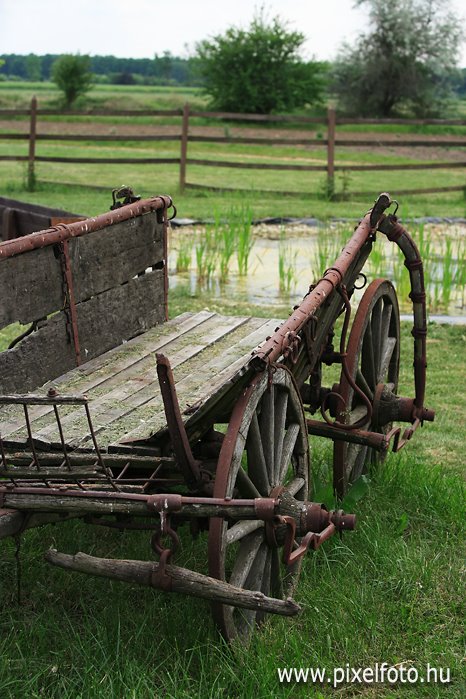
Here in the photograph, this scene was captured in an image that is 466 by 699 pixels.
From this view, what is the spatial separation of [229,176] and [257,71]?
57.3 ft

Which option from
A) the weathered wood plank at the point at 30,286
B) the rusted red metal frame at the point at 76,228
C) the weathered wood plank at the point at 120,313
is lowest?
the weathered wood plank at the point at 120,313

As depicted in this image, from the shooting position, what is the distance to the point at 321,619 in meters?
3.37

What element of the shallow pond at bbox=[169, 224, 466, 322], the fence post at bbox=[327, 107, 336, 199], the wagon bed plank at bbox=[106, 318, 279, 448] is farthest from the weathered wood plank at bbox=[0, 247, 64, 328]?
the fence post at bbox=[327, 107, 336, 199]

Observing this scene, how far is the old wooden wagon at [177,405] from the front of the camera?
2.86 m

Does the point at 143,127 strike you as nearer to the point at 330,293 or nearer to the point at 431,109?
the point at 431,109

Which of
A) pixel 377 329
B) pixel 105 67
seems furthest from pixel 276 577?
pixel 105 67

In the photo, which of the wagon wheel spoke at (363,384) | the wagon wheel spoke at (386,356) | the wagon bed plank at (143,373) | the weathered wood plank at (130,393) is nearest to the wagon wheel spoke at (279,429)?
the wagon bed plank at (143,373)

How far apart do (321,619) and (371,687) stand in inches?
12.3

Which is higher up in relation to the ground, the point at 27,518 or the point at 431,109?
the point at 431,109

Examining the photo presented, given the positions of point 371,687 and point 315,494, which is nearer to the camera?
point 371,687

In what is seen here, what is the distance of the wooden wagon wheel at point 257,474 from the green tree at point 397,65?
36603 millimetres

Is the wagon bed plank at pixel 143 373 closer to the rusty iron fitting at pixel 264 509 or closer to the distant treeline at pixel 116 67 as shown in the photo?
the rusty iron fitting at pixel 264 509

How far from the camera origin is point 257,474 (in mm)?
3203

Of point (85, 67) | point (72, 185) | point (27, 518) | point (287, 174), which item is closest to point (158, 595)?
point (27, 518)
